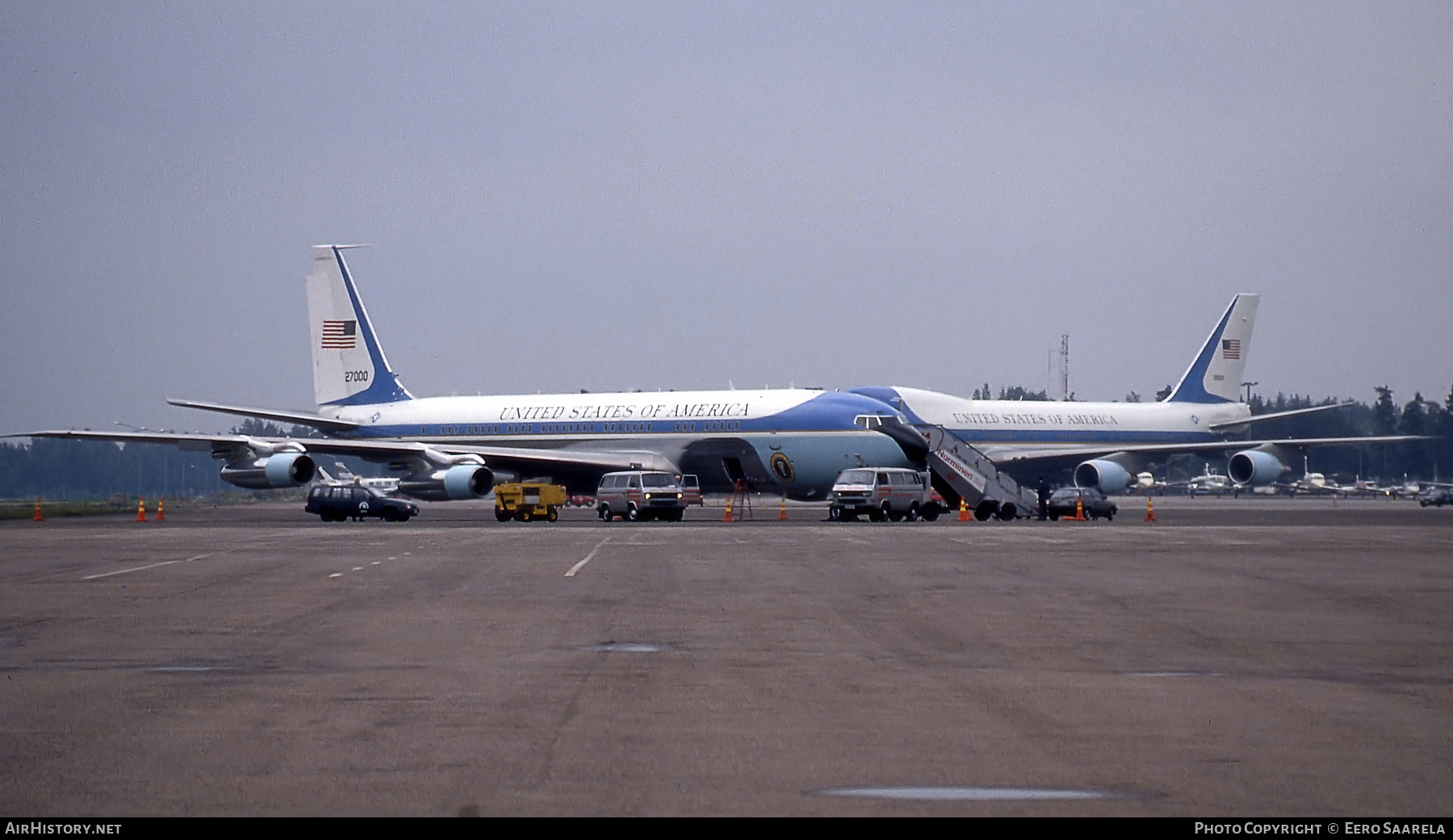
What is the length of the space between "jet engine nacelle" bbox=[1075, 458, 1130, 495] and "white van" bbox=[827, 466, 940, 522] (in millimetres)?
13652

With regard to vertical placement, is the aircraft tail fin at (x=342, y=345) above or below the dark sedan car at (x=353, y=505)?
above

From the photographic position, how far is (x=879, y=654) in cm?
1522

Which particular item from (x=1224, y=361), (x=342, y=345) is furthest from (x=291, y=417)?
(x=1224, y=361)

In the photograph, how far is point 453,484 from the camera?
57688mm

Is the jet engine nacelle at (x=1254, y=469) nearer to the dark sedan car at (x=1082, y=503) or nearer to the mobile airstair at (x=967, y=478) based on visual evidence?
the dark sedan car at (x=1082, y=503)

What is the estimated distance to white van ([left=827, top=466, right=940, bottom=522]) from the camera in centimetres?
5181

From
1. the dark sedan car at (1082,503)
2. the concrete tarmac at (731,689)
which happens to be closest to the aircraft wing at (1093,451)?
the dark sedan car at (1082,503)

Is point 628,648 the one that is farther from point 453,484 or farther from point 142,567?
point 453,484

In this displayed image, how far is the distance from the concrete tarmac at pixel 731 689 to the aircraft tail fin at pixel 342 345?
145 feet

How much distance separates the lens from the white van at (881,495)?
2040 inches

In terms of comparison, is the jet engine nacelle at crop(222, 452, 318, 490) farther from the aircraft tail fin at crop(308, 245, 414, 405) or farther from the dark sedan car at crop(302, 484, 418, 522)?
the aircraft tail fin at crop(308, 245, 414, 405)

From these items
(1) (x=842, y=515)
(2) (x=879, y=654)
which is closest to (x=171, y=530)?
(1) (x=842, y=515)

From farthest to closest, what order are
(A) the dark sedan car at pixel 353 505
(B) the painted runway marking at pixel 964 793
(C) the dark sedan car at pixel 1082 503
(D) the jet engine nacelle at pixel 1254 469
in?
(D) the jet engine nacelle at pixel 1254 469
(C) the dark sedan car at pixel 1082 503
(A) the dark sedan car at pixel 353 505
(B) the painted runway marking at pixel 964 793
